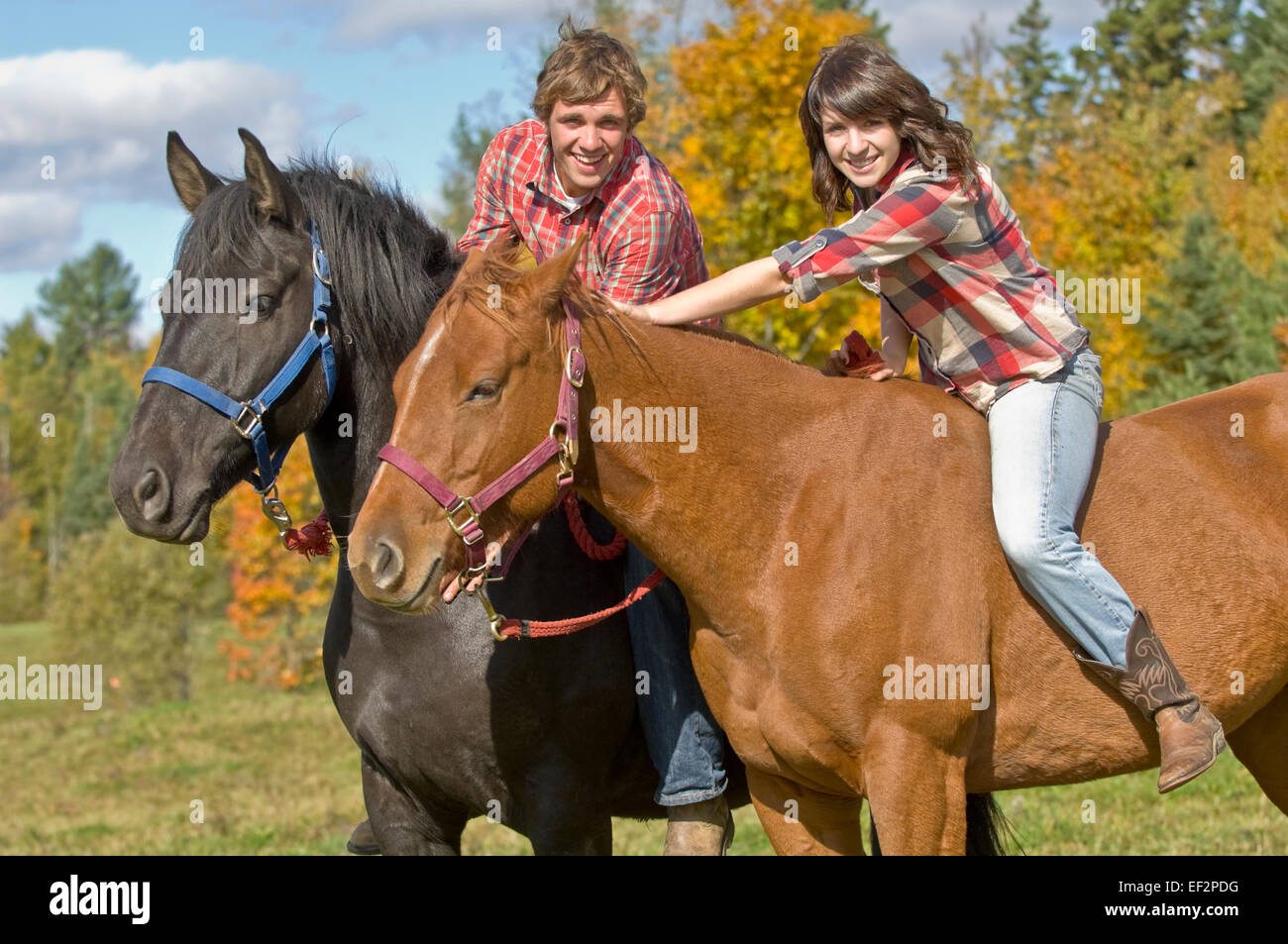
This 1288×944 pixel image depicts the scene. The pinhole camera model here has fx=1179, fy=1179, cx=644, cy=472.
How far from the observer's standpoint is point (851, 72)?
3.75 m

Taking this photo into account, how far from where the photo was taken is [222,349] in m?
3.69

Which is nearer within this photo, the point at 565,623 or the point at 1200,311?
the point at 565,623

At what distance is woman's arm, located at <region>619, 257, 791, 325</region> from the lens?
11.6ft

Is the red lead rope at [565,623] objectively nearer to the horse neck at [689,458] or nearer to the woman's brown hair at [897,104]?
the horse neck at [689,458]

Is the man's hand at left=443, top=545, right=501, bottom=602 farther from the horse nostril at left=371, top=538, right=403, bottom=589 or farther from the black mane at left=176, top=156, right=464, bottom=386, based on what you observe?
the black mane at left=176, top=156, right=464, bottom=386

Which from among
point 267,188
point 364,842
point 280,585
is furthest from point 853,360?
point 280,585

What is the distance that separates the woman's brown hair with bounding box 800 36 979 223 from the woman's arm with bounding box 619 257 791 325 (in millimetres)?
610

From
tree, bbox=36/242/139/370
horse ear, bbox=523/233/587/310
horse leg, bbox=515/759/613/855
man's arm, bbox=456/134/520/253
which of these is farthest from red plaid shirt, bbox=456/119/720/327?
tree, bbox=36/242/139/370

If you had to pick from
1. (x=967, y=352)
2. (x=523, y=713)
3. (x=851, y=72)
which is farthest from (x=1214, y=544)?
(x=523, y=713)

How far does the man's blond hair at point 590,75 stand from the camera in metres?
4.06

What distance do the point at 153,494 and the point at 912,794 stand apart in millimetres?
2409

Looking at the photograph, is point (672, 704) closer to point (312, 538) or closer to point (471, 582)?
point (471, 582)

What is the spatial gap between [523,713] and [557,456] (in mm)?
1160

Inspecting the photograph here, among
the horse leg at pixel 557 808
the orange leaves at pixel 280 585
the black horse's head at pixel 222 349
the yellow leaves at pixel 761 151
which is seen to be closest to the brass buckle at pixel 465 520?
the black horse's head at pixel 222 349
